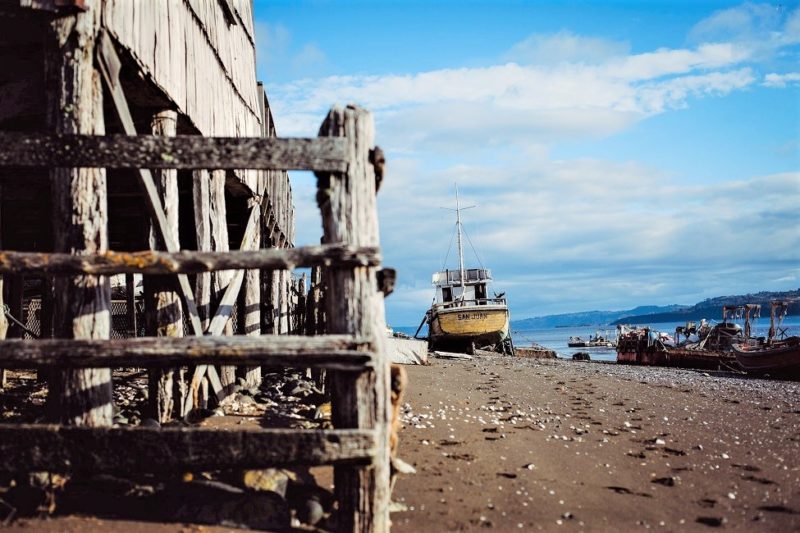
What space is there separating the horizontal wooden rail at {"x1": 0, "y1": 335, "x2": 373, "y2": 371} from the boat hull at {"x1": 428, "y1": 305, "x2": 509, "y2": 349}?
27.6 m

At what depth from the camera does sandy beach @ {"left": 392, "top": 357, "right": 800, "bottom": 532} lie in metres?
4.61

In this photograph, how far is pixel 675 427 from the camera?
8617 mm

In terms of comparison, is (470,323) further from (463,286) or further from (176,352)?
(176,352)

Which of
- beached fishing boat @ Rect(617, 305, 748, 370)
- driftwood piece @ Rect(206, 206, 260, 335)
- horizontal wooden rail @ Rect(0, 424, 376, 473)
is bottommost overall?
beached fishing boat @ Rect(617, 305, 748, 370)

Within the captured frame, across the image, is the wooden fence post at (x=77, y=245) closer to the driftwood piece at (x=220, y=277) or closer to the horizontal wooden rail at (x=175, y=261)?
the horizontal wooden rail at (x=175, y=261)

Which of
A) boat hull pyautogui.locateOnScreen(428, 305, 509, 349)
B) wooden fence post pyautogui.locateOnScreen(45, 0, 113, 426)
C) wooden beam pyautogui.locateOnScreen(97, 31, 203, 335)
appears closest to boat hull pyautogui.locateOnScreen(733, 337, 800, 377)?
boat hull pyautogui.locateOnScreen(428, 305, 509, 349)

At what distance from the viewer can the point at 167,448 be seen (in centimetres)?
365

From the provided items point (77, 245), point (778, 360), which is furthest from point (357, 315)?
point (778, 360)

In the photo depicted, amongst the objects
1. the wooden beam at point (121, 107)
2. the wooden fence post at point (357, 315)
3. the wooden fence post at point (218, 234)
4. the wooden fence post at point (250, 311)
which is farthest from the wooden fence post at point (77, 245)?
the wooden fence post at point (250, 311)

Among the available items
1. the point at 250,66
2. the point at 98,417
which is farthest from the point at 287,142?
the point at 250,66

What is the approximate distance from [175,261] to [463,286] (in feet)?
110

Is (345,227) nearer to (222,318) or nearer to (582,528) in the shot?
(582,528)

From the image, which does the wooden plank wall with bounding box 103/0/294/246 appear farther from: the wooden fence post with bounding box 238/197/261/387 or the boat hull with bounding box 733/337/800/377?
the boat hull with bounding box 733/337/800/377

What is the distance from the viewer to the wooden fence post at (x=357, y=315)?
12.3 feet
